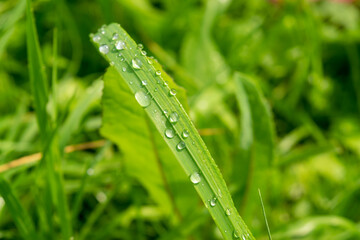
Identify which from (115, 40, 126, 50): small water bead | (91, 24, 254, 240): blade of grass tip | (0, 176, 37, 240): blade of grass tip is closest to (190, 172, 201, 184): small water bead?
(91, 24, 254, 240): blade of grass tip

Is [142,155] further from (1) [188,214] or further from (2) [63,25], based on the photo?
(2) [63,25]

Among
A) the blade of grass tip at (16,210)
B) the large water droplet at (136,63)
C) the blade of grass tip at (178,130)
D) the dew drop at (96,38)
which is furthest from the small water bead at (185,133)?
the blade of grass tip at (16,210)

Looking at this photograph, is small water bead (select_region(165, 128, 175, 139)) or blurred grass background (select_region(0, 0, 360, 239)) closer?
small water bead (select_region(165, 128, 175, 139))

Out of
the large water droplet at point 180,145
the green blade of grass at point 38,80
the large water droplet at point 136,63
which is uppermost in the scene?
the green blade of grass at point 38,80

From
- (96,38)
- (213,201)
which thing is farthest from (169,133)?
(96,38)

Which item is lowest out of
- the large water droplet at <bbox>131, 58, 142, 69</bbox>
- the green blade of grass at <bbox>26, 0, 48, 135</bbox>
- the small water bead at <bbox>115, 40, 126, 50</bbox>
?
the large water droplet at <bbox>131, 58, 142, 69</bbox>

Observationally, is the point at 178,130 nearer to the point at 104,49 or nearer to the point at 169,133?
the point at 169,133

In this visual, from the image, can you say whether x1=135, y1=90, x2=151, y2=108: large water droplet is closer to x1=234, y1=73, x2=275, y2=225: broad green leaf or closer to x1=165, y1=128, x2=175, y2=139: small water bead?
x1=165, y1=128, x2=175, y2=139: small water bead

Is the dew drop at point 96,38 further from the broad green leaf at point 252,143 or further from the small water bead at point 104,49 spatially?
the broad green leaf at point 252,143

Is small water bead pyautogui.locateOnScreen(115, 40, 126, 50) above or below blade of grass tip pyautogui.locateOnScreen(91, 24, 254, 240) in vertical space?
above
